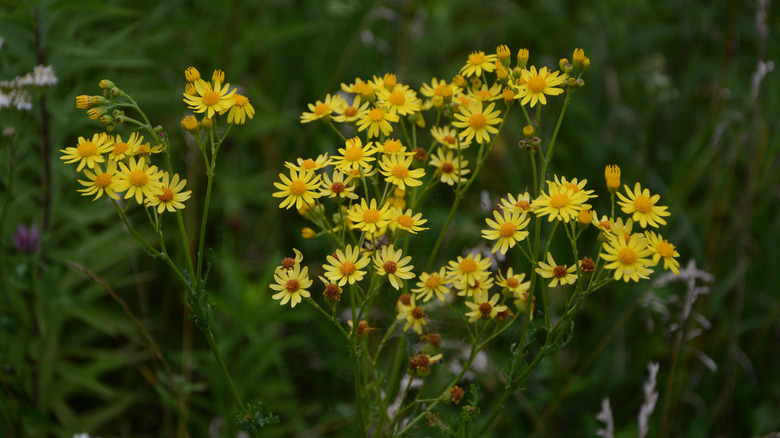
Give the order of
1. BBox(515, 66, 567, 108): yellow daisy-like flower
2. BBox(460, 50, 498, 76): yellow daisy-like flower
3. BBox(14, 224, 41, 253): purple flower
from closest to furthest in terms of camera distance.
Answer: BBox(515, 66, 567, 108): yellow daisy-like flower
BBox(460, 50, 498, 76): yellow daisy-like flower
BBox(14, 224, 41, 253): purple flower

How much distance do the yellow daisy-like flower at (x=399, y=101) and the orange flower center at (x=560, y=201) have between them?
1.49 ft

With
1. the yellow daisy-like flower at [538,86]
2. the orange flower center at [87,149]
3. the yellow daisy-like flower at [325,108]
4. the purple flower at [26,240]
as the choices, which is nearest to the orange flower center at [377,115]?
the yellow daisy-like flower at [325,108]

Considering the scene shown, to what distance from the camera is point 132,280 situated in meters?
2.70

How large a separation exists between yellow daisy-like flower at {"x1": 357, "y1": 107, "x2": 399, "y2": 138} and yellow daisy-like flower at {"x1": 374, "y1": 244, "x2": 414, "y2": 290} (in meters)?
0.34

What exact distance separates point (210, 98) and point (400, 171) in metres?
0.50

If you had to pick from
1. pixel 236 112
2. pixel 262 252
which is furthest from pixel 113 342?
pixel 236 112

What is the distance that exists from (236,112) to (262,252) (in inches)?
73.8

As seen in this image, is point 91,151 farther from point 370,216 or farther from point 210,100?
point 370,216

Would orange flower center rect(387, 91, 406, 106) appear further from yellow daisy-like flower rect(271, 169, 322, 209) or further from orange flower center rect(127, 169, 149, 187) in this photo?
orange flower center rect(127, 169, 149, 187)

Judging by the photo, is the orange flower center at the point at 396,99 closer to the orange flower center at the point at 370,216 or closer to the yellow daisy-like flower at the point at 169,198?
the orange flower center at the point at 370,216

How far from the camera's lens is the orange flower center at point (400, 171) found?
1514mm

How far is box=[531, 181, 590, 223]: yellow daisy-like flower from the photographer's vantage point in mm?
1375

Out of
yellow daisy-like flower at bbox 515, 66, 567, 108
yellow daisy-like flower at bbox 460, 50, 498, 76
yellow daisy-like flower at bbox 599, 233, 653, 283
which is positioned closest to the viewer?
yellow daisy-like flower at bbox 599, 233, 653, 283

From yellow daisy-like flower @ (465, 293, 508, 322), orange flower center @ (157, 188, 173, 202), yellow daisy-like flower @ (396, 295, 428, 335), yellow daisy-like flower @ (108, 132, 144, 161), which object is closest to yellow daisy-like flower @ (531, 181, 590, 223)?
yellow daisy-like flower @ (465, 293, 508, 322)
